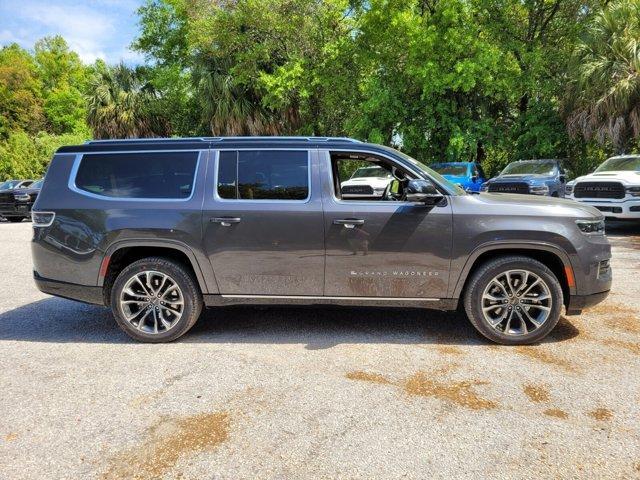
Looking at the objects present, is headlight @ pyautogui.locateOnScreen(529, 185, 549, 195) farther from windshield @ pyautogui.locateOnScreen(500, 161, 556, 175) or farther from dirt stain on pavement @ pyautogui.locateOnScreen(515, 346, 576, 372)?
dirt stain on pavement @ pyautogui.locateOnScreen(515, 346, 576, 372)

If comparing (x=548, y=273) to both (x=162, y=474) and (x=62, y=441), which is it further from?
(x=62, y=441)

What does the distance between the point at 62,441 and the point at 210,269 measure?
1836mm

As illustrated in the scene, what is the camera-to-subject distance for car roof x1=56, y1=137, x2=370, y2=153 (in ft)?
14.2

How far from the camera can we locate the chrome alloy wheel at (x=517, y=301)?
13.4ft

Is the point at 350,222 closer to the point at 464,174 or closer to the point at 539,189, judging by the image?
the point at 539,189

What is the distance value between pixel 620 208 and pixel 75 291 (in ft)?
34.8

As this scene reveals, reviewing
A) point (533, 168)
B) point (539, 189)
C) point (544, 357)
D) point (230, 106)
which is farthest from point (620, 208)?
point (230, 106)

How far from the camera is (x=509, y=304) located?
162 inches

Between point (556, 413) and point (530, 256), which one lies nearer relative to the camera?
point (556, 413)

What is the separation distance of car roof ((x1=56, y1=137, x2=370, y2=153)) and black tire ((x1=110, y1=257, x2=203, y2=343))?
3.53ft

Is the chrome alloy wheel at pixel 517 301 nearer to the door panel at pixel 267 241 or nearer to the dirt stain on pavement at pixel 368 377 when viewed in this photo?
the dirt stain on pavement at pixel 368 377

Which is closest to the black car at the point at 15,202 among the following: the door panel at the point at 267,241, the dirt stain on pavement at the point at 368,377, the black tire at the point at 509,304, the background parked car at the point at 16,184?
the background parked car at the point at 16,184

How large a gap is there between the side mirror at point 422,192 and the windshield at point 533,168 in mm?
10630

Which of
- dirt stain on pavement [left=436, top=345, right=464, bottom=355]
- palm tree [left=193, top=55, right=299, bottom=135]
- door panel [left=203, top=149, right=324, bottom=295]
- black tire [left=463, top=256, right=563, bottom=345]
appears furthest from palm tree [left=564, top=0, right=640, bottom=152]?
door panel [left=203, top=149, right=324, bottom=295]
